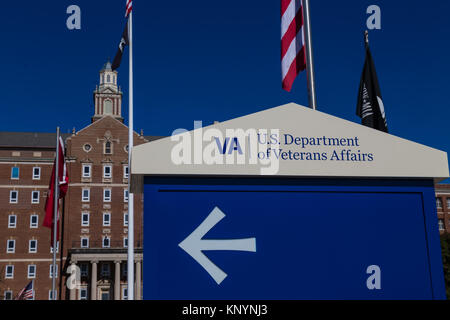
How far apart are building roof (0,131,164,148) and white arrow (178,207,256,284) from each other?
66579 mm

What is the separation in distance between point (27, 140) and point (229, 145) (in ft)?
226

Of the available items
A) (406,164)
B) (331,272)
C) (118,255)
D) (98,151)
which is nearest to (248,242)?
(331,272)

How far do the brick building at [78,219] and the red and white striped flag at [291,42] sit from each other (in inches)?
2026

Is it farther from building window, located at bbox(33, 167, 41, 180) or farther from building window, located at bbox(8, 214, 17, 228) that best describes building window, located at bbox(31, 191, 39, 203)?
building window, located at bbox(8, 214, 17, 228)

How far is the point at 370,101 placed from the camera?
7.47 m

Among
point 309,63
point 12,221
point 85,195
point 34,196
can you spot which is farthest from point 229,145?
point 34,196

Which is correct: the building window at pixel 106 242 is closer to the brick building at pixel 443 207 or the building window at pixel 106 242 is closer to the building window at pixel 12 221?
the building window at pixel 12 221

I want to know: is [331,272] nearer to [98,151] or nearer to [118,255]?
[118,255]

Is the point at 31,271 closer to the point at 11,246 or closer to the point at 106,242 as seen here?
the point at 11,246

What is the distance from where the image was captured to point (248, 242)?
11.1 ft

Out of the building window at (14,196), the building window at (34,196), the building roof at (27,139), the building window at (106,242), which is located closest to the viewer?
the building window at (106,242)

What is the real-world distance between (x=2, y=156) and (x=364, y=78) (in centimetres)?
6139

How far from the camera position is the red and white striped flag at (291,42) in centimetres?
627

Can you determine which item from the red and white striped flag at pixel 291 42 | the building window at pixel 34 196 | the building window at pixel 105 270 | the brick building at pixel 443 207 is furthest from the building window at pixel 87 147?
the red and white striped flag at pixel 291 42
